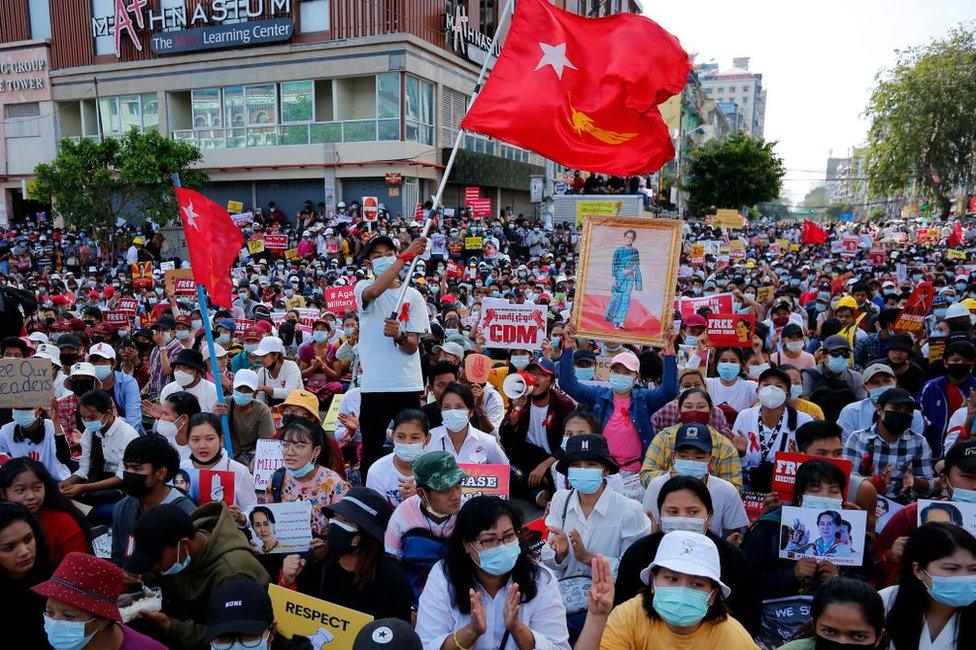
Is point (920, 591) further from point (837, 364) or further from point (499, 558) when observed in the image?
point (837, 364)

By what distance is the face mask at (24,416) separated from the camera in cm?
538

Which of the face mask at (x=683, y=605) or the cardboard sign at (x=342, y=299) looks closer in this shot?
the face mask at (x=683, y=605)

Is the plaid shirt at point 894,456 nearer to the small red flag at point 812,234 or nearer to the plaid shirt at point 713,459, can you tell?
the plaid shirt at point 713,459

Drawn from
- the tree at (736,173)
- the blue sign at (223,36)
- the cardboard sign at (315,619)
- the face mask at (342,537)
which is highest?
the blue sign at (223,36)

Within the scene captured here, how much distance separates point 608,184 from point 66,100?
82.1ft

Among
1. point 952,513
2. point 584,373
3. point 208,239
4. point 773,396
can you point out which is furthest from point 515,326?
point 952,513

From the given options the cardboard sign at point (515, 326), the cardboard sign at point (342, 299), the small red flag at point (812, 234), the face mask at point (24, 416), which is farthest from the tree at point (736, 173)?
the face mask at point (24, 416)

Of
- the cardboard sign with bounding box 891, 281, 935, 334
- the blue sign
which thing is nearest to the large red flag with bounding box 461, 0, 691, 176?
the cardboard sign with bounding box 891, 281, 935, 334

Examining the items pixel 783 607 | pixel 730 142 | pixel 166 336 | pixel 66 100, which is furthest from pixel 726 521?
pixel 730 142

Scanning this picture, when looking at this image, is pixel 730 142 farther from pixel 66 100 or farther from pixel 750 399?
pixel 750 399

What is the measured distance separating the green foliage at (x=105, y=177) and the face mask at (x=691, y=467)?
68.9 feet

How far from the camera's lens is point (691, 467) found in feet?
14.1

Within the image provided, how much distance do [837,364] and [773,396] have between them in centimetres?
181

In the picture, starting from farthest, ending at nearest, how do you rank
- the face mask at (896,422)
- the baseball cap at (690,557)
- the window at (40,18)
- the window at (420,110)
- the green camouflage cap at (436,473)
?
the window at (40,18) → the window at (420,110) → the face mask at (896,422) → the green camouflage cap at (436,473) → the baseball cap at (690,557)
